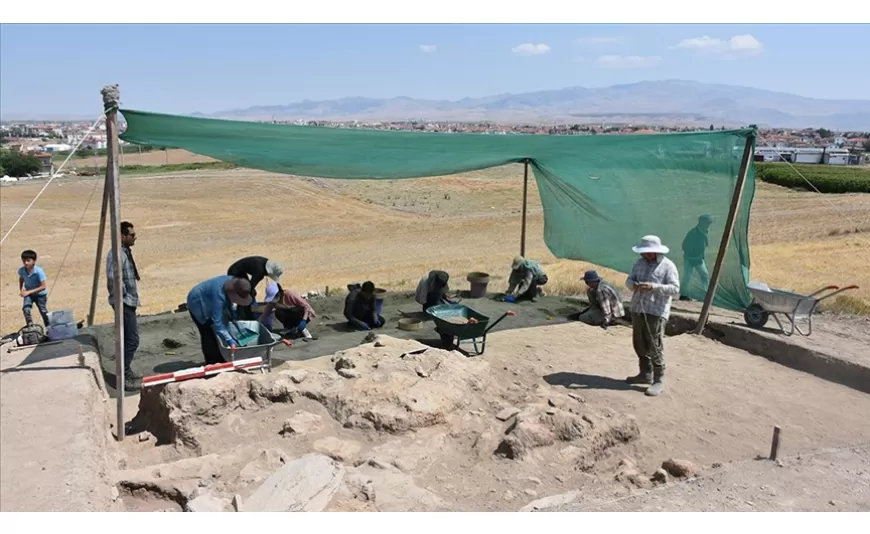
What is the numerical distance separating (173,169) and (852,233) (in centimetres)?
4152

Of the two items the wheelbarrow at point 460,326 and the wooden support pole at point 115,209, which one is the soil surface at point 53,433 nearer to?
the wooden support pole at point 115,209

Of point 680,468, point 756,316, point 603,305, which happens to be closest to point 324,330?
point 603,305

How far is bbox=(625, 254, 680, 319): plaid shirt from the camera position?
5867 millimetres

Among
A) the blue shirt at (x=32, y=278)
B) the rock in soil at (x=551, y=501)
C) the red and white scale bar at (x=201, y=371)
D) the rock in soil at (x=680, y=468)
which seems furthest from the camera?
the blue shirt at (x=32, y=278)

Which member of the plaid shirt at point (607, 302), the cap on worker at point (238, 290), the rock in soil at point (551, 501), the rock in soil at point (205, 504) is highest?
the cap on worker at point (238, 290)

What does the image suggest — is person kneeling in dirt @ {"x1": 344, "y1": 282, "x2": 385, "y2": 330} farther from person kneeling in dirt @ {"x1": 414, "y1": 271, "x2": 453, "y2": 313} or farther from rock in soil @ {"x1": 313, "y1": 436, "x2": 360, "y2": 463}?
rock in soil @ {"x1": 313, "y1": 436, "x2": 360, "y2": 463}

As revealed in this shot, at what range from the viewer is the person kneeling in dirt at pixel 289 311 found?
7.29 meters

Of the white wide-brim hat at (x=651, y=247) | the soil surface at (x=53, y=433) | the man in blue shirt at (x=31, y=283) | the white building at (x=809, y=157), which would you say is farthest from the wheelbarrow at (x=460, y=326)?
the white building at (x=809, y=157)

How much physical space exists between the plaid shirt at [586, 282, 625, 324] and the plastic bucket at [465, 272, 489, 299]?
1.83 meters

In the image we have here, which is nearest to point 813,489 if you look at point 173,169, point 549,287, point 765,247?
point 549,287

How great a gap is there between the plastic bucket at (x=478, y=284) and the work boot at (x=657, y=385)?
383 cm

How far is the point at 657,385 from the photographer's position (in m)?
6.12

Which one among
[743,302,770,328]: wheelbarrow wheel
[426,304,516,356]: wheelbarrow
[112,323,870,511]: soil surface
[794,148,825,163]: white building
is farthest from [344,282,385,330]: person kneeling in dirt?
[794,148,825,163]: white building

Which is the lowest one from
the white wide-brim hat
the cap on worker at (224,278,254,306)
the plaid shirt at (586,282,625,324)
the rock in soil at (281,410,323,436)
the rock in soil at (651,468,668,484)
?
the rock in soil at (651,468,668,484)
